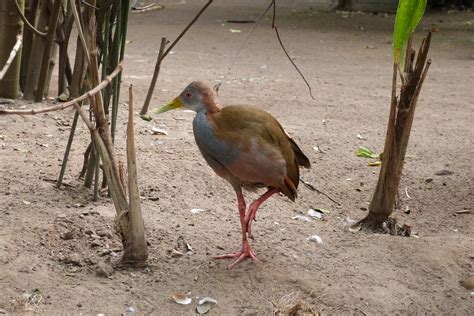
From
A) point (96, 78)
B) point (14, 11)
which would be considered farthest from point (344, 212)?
point (14, 11)

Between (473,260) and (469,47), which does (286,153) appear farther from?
(469,47)

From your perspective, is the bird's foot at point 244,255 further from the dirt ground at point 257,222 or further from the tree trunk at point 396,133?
the tree trunk at point 396,133

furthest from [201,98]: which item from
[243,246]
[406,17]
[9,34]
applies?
[9,34]

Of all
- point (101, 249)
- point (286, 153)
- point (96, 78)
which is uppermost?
point (96, 78)

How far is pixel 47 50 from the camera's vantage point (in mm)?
5539

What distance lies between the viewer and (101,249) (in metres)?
3.53

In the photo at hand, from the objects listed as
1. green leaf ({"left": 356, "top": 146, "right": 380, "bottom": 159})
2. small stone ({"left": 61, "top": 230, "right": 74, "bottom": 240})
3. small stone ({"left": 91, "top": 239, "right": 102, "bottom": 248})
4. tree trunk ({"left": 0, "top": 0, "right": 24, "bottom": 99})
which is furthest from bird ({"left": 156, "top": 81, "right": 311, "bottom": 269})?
tree trunk ({"left": 0, "top": 0, "right": 24, "bottom": 99})

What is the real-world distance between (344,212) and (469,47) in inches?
315

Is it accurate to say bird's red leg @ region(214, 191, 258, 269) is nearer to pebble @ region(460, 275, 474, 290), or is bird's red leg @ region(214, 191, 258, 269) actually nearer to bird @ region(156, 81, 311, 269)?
bird @ region(156, 81, 311, 269)

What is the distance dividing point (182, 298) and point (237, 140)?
2.24 ft

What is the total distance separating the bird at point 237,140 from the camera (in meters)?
3.21

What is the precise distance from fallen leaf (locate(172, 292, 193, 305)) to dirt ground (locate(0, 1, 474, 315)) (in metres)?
0.03

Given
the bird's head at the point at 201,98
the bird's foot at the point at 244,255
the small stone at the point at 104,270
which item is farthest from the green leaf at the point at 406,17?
the small stone at the point at 104,270

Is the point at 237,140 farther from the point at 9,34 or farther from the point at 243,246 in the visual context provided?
the point at 9,34
